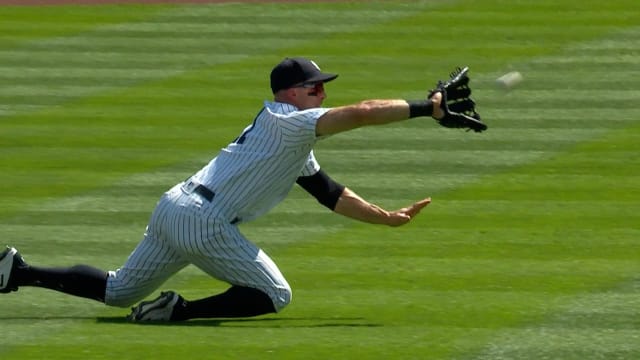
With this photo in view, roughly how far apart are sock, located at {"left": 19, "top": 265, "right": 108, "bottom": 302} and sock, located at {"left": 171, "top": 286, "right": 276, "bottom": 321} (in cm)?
38

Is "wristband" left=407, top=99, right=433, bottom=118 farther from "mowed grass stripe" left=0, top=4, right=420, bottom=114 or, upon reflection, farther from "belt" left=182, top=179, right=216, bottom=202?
"mowed grass stripe" left=0, top=4, right=420, bottom=114

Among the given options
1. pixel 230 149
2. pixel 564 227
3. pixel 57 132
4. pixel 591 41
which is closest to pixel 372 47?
pixel 591 41

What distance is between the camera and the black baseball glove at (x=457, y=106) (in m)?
7.02

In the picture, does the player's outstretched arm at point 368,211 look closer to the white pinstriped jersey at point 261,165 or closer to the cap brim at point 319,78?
the white pinstriped jersey at point 261,165

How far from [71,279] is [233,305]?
75 centimetres

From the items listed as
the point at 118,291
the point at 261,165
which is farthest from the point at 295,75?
the point at 118,291

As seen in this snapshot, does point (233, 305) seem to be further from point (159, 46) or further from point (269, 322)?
point (159, 46)

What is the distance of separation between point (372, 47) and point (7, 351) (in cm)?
814

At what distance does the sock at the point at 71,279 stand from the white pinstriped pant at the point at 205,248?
173 mm

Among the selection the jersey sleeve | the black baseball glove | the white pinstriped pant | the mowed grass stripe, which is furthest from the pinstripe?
the mowed grass stripe

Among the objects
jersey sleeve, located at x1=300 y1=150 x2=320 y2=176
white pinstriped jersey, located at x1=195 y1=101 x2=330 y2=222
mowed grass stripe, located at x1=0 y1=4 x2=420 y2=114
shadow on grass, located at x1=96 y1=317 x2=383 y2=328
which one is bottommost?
mowed grass stripe, located at x1=0 y1=4 x2=420 y2=114

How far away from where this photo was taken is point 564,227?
9398 millimetres

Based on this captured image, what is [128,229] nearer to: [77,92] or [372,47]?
[77,92]

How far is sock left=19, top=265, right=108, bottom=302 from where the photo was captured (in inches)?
295
